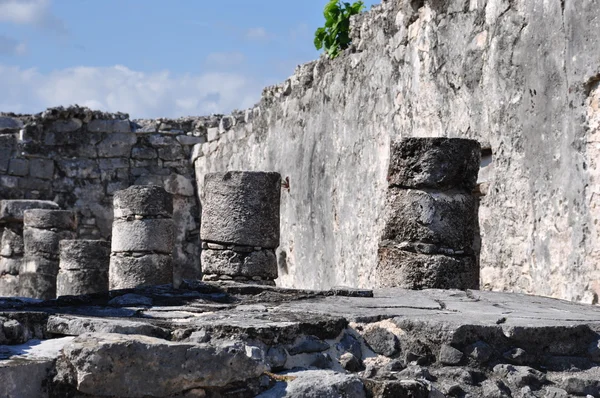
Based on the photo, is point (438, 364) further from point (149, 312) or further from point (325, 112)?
point (325, 112)

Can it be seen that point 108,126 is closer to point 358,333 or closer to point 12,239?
point 12,239

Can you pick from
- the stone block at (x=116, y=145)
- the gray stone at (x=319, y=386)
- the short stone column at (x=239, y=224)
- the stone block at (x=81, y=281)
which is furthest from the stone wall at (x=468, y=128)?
the stone block at (x=116, y=145)

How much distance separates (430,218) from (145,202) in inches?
281

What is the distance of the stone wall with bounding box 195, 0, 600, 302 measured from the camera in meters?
7.00

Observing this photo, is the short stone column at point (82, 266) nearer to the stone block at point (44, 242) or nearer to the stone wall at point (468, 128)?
the stone block at point (44, 242)

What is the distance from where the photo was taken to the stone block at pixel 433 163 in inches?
294

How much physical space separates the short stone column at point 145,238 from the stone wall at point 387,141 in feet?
5.27

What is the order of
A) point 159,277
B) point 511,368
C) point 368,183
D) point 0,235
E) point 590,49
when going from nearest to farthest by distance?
point 511,368 → point 590,49 → point 368,183 → point 159,277 → point 0,235

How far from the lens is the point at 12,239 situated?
1727cm

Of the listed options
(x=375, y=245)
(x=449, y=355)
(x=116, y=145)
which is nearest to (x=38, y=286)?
(x=116, y=145)

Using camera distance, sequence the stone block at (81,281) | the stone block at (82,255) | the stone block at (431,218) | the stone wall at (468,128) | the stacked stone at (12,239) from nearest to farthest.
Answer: the stone wall at (468,128)
the stone block at (431,218)
the stone block at (81,281)
the stone block at (82,255)
the stacked stone at (12,239)

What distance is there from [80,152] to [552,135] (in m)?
12.2

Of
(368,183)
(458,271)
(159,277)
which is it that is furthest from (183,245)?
(458,271)

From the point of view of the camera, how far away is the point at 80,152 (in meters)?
18.0
